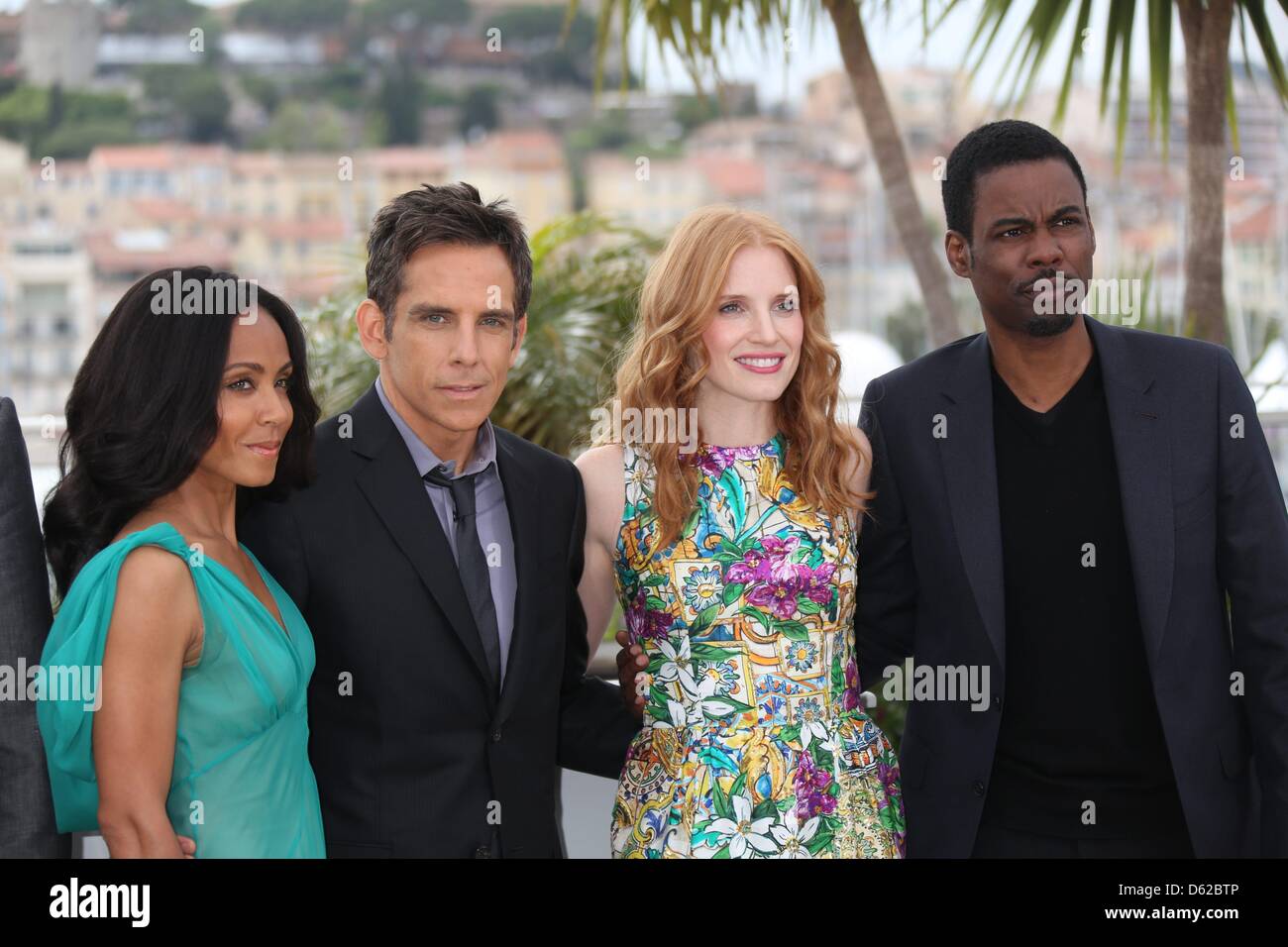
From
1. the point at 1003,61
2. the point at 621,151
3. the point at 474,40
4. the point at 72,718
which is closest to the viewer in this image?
the point at 72,718

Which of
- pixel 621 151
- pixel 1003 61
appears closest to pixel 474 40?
pixel 621 151

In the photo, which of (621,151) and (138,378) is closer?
(138,378)

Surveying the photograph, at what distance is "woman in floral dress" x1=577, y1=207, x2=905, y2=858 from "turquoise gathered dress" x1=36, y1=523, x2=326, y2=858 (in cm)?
65

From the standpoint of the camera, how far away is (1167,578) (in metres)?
2.25

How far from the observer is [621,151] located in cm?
6294

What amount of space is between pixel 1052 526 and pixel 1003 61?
2.73 metres

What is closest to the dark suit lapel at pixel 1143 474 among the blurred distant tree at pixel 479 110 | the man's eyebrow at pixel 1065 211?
the man's eyebrow at pixel 1065 211

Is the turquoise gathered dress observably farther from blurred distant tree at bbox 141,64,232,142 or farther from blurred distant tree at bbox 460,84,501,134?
blurred distant tree at bbox 460,84,501,134

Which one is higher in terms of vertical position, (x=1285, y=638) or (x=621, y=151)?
(x=621, y=151)

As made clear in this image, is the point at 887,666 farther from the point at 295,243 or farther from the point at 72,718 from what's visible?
the point at 295,243

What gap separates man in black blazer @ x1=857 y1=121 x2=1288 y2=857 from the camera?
7.39ft

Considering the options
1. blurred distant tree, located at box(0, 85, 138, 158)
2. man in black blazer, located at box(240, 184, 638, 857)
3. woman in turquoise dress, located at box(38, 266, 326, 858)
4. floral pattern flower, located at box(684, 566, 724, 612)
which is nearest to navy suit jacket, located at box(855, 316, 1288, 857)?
floral pattern flower, located at box(684, 566, 724, 612)

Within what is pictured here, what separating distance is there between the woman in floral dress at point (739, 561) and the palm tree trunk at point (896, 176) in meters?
2.47

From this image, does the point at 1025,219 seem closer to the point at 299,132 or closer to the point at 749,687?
the point at 749,687
